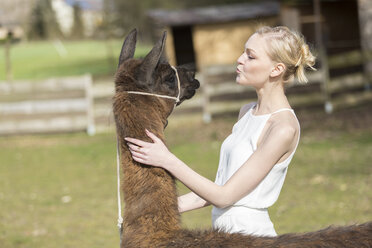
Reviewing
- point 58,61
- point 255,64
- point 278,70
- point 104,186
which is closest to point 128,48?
point 255,64

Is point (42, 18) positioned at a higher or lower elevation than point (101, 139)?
higher

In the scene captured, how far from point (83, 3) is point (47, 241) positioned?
7209cm

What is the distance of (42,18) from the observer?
69.1 m

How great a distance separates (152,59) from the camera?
2678 millimetres

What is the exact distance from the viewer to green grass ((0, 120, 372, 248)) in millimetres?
6949

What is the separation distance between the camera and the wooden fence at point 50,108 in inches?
583

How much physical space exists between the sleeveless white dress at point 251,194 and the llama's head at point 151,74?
16.4 inches

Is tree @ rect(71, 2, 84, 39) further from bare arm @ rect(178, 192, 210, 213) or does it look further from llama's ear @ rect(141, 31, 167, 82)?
llama's ear @ rect(141, 31, 167, 82)

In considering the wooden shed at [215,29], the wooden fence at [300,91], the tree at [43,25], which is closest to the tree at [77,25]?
the tree at [43,25]

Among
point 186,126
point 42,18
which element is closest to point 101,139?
point 186,126

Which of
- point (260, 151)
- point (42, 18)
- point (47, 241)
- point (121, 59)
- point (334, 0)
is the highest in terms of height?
point (42, 18)

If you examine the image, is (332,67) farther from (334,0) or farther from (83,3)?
(83,3)

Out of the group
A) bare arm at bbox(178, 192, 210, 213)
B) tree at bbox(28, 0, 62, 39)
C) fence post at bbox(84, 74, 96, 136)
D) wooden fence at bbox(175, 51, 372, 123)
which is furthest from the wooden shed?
tree at bbox(28, 0, 62, 39)

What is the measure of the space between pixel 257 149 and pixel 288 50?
1.75 ft
